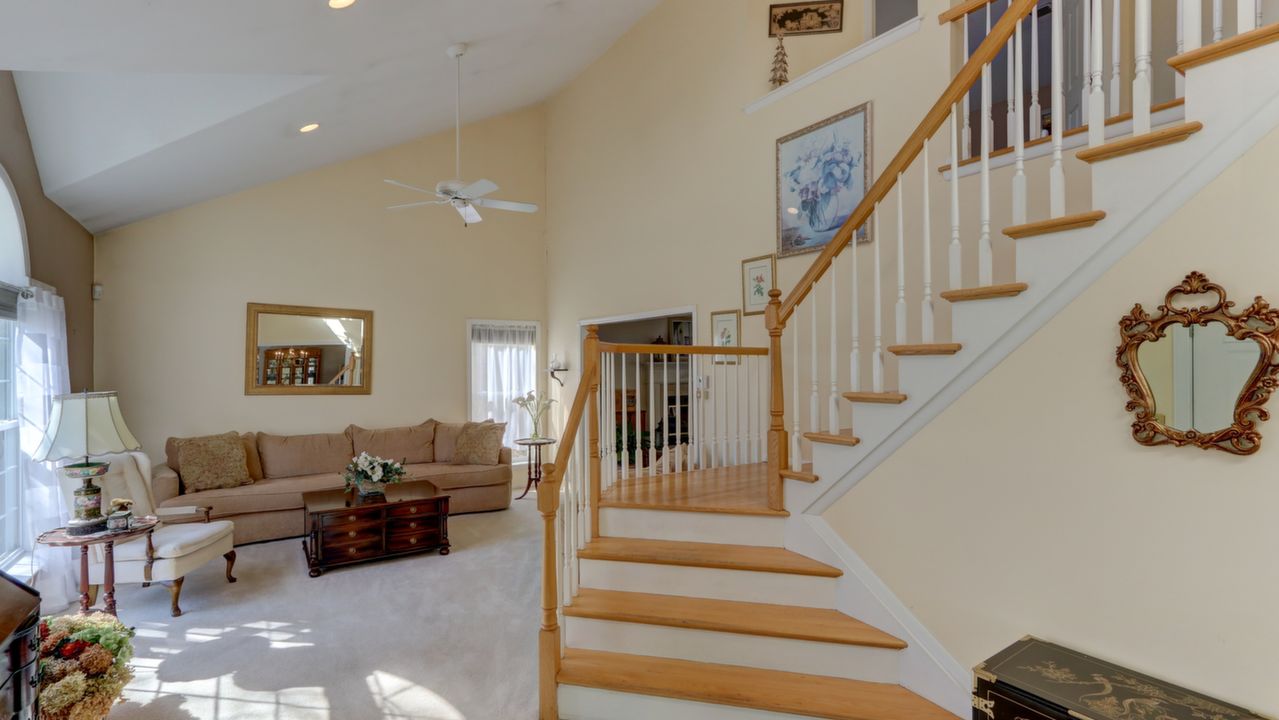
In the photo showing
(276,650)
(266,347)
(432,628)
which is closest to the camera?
(276,650)

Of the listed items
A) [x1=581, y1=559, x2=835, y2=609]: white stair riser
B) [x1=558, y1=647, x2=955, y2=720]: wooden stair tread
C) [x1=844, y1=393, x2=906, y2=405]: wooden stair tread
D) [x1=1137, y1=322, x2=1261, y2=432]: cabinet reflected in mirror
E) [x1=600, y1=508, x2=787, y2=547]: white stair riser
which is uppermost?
[x1=1137, y1=322, x2=1261, y2=432]: cabinet reflected in mirror

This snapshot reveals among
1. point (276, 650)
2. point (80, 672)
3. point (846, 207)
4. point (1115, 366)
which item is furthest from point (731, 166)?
point (80, 672)

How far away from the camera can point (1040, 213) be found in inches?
118

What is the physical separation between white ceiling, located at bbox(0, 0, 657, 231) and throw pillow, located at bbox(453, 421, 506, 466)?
320cm

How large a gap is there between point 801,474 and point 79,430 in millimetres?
3931

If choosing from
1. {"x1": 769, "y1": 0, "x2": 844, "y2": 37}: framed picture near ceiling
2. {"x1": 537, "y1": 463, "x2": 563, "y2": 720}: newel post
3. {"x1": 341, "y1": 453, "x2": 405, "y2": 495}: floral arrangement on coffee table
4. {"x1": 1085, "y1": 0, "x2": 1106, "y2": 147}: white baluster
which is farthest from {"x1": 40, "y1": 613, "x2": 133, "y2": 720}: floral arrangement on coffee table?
{"x1": 769, "y1": 0, "x2": 844, "y2": 37}: framed picture near ceiling

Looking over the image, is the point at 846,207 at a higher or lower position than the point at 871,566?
higher

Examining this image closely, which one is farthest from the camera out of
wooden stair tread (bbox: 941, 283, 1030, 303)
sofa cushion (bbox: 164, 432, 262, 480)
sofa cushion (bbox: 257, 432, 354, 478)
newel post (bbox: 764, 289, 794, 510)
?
sofa cushion (bbox: 257, 432, 354, 478)

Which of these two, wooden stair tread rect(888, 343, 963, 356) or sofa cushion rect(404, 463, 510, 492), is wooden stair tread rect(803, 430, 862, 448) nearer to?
wooden stair tread rect(888, 343, 963, 356)

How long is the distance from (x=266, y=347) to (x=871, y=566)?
6.10 metres

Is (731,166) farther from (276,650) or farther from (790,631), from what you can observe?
(276,650)

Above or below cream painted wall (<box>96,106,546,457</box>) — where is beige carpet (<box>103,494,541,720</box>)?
below

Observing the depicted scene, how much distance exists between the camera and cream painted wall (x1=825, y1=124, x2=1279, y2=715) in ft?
5.22

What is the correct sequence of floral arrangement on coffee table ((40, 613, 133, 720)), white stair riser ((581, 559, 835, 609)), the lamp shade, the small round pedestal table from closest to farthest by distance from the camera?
floral arrangement on coffee table ((40, 613, 133, 720)) → white stair riser ((581, 559, 835, 609)) → the lamp shade → the small round pedestal table
